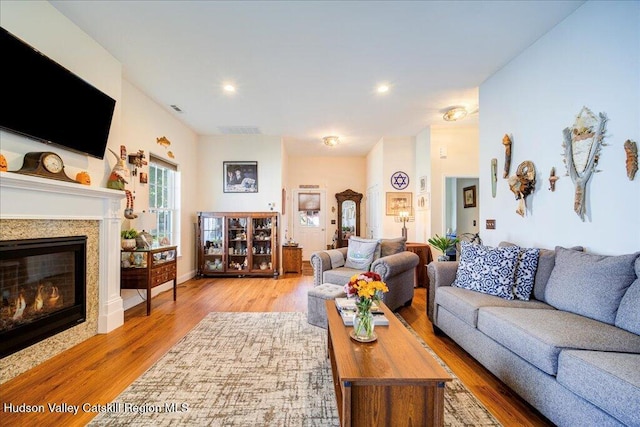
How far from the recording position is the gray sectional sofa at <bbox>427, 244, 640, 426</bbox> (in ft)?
4.19

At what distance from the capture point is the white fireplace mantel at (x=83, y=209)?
79.2 inches

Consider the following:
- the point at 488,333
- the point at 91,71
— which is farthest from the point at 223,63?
the point at 488,333

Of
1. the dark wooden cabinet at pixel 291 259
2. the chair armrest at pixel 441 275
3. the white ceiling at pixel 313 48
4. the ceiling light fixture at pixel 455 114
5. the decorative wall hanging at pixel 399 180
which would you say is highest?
the white ceiling at pixel 313 48

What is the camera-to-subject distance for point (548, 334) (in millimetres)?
1583

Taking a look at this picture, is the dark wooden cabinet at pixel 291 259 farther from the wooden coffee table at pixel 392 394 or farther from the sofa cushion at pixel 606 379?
the sofa cushion at pixel 606 379

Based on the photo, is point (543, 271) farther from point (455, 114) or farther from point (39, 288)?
point (39, 288)

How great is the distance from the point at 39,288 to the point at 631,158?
178 inches

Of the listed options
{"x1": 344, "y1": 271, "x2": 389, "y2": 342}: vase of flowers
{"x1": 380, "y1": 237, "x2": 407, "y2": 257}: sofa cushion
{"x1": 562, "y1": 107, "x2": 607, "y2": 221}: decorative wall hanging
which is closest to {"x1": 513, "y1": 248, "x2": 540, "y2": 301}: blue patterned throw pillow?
{"x1": 562, "y1": 107, "x2": 607, "y2": 221}: decorative wall hanging

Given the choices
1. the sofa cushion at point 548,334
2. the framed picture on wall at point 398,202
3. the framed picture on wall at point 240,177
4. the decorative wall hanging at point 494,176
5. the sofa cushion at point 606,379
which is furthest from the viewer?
the framed picture on wall at point 398,202

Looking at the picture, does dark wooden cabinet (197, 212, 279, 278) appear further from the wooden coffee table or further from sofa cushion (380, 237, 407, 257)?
the wooden coffee table

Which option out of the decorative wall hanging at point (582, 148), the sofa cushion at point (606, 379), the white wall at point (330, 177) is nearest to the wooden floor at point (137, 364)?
the sofa cushion at point (606, 379)

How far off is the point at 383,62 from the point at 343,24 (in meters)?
0.75

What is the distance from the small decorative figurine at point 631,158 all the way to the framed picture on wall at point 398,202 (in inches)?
152

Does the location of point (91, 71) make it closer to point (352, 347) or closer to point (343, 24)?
point (343, 24)
